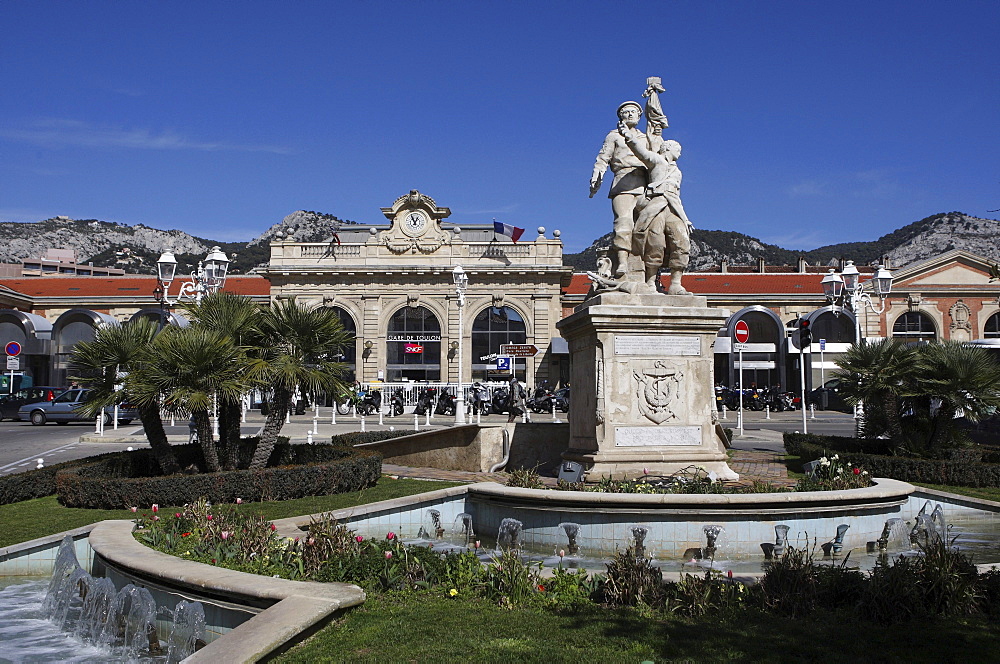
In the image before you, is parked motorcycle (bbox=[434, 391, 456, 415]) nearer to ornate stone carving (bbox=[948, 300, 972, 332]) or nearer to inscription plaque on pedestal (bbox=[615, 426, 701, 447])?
inscription plaque on pedestal (bbox=[615, 426, 701, 447])

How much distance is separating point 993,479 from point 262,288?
185 ft

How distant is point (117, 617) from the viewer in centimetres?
608

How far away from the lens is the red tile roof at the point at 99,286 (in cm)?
6172

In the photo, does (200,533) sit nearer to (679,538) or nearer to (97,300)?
(679,538)

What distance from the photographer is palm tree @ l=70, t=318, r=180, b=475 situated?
11945mm

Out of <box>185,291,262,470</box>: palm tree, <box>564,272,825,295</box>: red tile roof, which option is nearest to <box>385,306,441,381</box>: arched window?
<box>564,272,825,295</box>: red tile roof

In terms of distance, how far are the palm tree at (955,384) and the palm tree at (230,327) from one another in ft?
35.1

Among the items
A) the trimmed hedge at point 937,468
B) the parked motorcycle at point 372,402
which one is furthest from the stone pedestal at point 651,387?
the parked motorcycle at point 372,402

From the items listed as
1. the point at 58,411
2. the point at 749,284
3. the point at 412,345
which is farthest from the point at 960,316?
the point at 58,411

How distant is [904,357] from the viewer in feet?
45.9

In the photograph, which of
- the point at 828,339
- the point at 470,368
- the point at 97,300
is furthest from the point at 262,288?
the point at 828,339

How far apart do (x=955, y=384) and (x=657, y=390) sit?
19.7 feet

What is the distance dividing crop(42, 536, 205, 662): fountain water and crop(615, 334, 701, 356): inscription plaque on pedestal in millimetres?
6218

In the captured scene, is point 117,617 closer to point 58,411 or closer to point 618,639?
point 618,639
